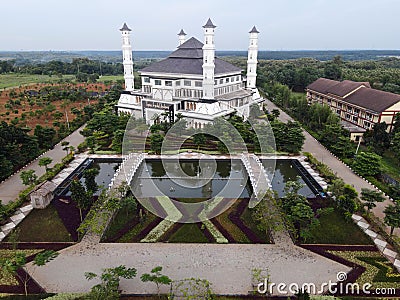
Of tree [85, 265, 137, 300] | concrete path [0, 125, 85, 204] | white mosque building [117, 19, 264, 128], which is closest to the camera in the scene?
tree [85, 265, 137, 300]

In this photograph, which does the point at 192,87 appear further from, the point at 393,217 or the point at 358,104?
the point at 393,217

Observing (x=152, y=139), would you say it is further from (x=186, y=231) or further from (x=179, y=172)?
(x=186, y=231)

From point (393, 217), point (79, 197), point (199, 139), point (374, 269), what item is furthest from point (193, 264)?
point (199, 139)

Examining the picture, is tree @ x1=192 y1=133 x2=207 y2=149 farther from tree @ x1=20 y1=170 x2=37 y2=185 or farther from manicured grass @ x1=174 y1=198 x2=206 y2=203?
tree @ x1=20 y1=170 x2=37 y2=185

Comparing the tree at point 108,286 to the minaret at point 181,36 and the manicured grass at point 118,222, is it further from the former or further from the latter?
the minaret at point 181,36

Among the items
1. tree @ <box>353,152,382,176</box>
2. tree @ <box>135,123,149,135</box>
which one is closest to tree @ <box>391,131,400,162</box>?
tree @ <box>353,152,382,176</box>

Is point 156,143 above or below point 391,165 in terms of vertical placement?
above

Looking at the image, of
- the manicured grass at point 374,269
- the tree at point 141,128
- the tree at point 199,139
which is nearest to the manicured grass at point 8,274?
the manicured grass at point 374,269
